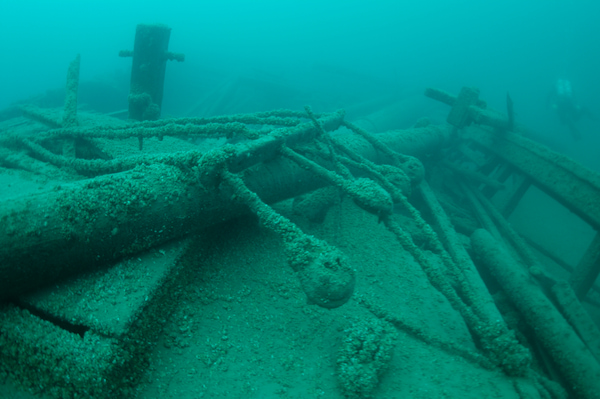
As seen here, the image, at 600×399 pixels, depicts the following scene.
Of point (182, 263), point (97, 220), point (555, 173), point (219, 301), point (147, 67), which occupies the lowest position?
point (219, 301)

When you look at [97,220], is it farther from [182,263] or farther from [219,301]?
[219,301]

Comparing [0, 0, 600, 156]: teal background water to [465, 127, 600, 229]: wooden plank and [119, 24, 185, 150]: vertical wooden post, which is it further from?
[465, 127, 600, 229]: wooden plank

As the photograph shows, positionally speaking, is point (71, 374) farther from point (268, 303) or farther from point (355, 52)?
point (355, 52)

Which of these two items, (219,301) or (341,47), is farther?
(341,47)

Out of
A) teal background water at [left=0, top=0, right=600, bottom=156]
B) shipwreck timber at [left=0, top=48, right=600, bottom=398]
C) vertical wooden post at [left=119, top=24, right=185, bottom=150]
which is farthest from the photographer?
teal background water at [left=0, top=0, right=600, bottom=156]

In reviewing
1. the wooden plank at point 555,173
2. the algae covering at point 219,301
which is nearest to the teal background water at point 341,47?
the wooden plank at point 555,173

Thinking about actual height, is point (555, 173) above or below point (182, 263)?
above

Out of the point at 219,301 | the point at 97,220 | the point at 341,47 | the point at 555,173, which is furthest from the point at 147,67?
the point at 341,47

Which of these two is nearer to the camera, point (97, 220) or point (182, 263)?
point (97, 220)

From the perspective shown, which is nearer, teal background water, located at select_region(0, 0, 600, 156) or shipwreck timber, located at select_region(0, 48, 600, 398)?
shipwreck timber, located at select_region(0, 48, 600, 398)

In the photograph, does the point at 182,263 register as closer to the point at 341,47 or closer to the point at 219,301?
the point at 219,301

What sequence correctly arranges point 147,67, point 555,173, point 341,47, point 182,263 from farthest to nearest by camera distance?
point 341,47
point 147,67
point 555,173
point 182,263

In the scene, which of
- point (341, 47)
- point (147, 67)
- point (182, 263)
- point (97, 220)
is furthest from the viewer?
point (341, 47)

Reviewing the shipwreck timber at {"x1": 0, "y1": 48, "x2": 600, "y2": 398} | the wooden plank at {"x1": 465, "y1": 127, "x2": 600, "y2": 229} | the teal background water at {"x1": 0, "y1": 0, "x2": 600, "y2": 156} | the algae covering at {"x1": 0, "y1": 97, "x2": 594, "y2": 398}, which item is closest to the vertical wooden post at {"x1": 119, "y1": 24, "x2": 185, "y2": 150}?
the shipwreck timber at {"x1": 0, "y1": 48, "x2": 600, "y2": 398}
